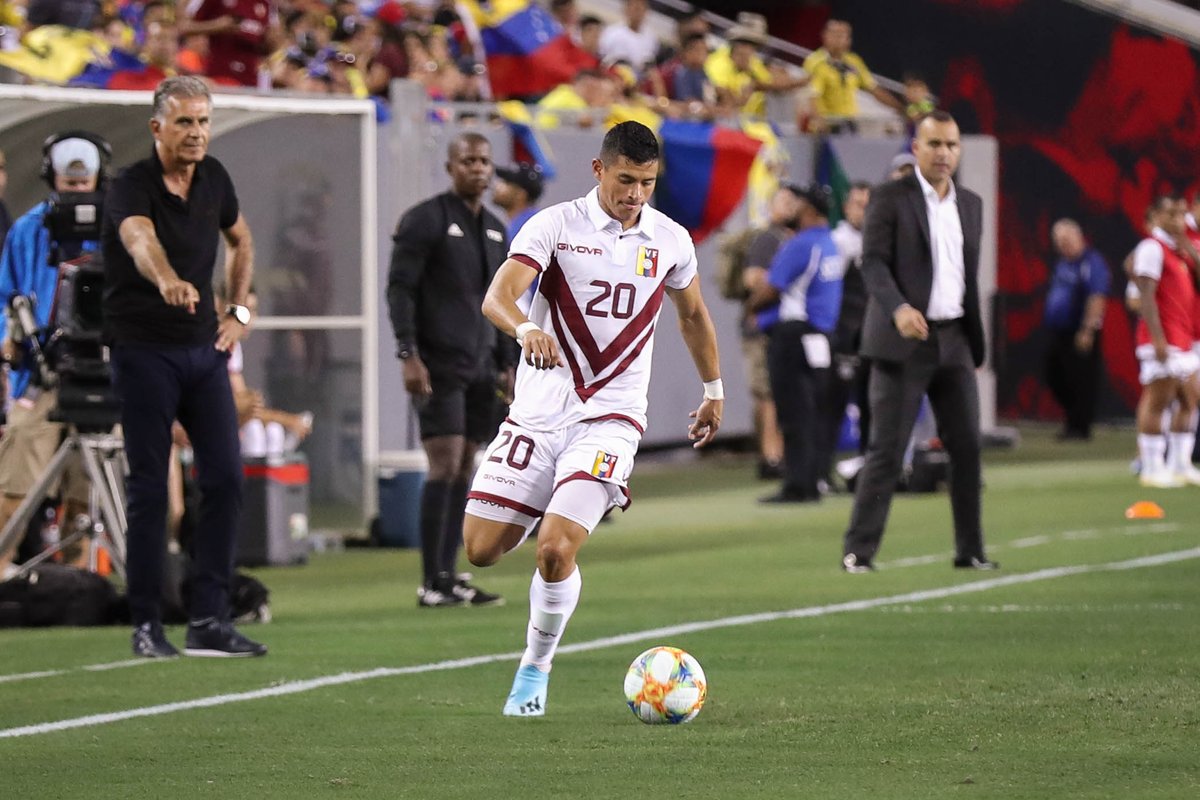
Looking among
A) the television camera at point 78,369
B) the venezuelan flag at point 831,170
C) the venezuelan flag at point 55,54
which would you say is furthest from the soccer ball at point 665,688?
the venezuelan flag at point 831,170

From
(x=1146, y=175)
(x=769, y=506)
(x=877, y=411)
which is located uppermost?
(x=1146, y=175)

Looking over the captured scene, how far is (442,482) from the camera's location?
468 inches

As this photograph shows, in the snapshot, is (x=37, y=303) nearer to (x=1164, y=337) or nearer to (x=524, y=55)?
(x=1164, y=337)

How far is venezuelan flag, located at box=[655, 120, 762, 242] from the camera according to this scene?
20328 mm

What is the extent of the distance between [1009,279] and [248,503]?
648 inches

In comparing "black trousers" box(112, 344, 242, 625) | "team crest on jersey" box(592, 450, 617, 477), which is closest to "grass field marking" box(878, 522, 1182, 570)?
"black trousers" box(112, 344, 242, 625)

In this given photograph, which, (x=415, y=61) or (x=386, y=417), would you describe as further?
(x=415, y=61)

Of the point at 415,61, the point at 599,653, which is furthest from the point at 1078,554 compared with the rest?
the point at 415,61

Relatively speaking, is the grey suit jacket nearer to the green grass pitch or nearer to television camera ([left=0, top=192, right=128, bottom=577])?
the green grass pitch

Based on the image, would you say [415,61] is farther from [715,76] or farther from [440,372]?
[440,372]

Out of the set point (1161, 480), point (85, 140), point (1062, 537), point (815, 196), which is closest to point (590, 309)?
point (85, 140)

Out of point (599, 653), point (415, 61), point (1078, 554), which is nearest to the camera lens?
point (599, 653)

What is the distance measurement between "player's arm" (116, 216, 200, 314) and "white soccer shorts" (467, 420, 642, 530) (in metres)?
1.86

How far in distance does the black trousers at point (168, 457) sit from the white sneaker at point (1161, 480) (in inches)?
427
